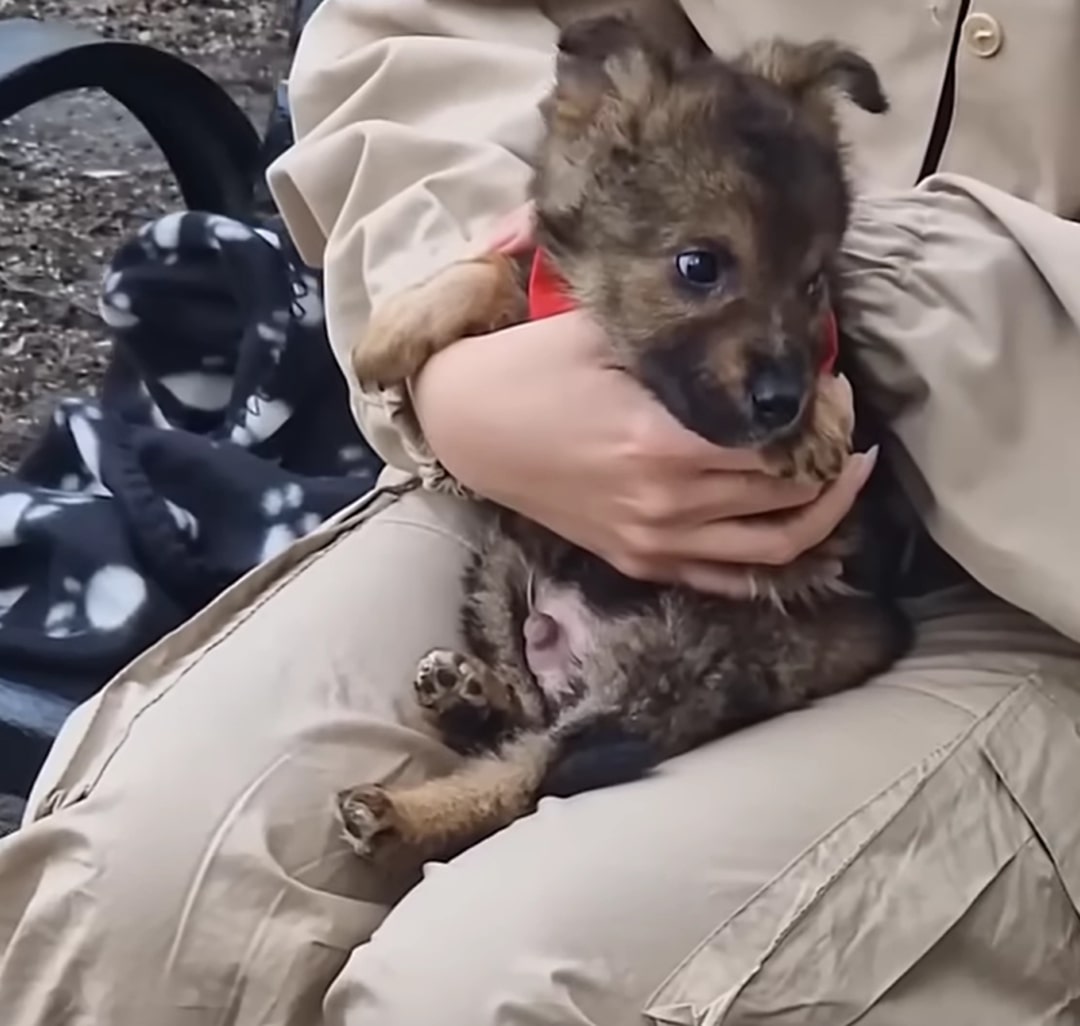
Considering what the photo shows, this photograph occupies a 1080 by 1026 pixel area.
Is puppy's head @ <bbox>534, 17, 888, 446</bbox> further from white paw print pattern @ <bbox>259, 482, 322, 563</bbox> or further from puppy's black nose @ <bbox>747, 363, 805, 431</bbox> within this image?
white paw print pattern @ <bbox>259, 482, 322, 563</bbox>

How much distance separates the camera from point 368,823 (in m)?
1.19

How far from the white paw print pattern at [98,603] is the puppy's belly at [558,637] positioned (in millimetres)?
397

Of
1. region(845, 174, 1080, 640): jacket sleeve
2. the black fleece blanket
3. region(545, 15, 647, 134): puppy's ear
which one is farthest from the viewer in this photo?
the black fleece blanket

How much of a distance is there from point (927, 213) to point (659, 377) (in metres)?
0.19

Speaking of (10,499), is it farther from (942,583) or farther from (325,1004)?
(942,583)

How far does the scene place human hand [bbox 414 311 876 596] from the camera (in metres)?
1.23

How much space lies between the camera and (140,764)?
1196 millimetres

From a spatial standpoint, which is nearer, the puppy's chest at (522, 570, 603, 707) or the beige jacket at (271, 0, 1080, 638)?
the beige jacket at (271, 0, 1080, 638)

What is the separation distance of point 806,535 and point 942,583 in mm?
133

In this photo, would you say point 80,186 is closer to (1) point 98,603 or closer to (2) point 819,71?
(1) point 98,603

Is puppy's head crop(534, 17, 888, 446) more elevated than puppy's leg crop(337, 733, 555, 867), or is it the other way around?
puppy's head crop(534, 17, 888, 446)

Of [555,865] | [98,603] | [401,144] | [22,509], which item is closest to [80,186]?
[22,509]

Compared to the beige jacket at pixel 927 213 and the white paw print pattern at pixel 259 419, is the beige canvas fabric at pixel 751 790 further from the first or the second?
the white paw print pattern at pixel 259 419

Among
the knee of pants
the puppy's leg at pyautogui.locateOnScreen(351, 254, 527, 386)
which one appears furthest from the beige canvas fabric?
the puppy's leg at pyautogui.locateOnScreen(351, 254, 527, 386)
